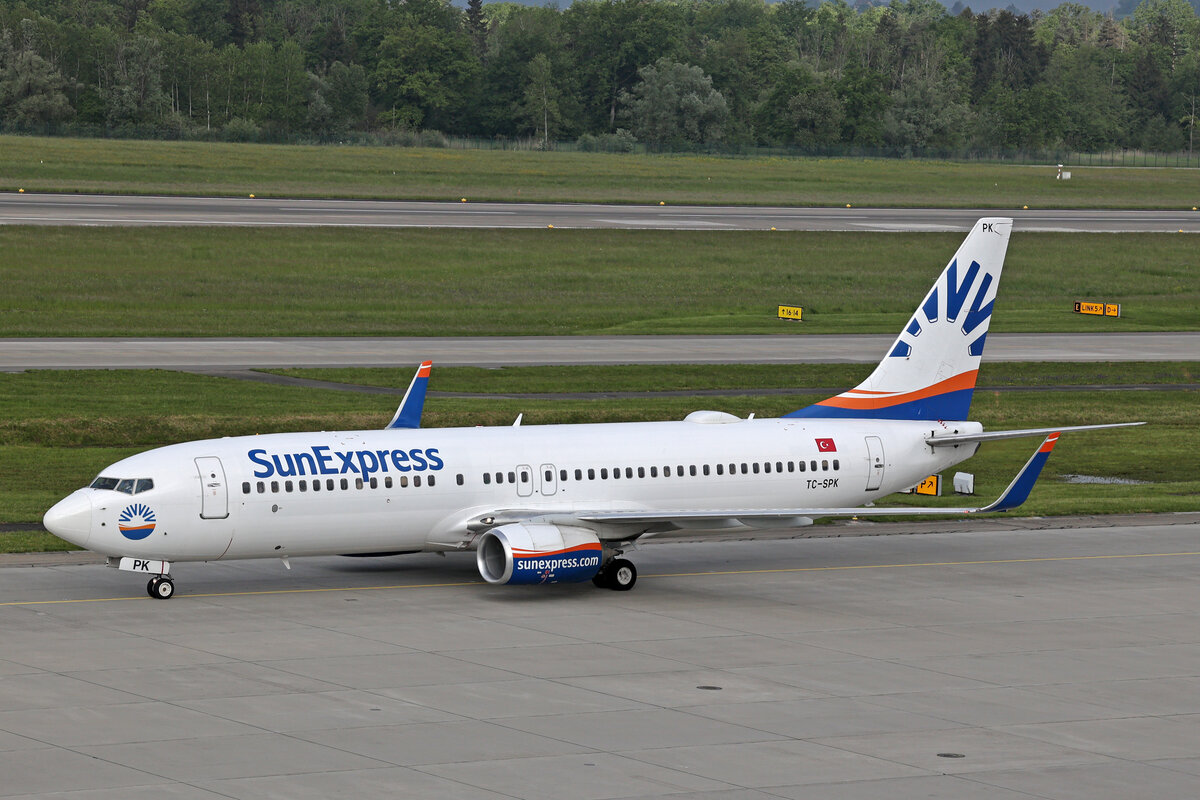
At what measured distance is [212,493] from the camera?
114 feet

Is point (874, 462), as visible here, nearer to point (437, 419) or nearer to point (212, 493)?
point (212, 493)

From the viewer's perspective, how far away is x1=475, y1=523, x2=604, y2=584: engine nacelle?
117 ft

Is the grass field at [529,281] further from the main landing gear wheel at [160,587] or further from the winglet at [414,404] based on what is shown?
the main landing gear wheel at [160,587]

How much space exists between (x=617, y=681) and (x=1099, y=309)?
261 feet

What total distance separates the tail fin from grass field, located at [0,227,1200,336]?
45762 mm

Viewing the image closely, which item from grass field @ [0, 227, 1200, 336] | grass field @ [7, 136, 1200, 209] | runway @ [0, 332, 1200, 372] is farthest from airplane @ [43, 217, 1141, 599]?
grass field @ [7, 136, 1200, 209]

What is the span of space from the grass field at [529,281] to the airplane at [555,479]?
46137 mm

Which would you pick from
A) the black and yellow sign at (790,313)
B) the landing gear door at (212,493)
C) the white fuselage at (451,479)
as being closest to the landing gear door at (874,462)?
the white fuselage at (451,479)

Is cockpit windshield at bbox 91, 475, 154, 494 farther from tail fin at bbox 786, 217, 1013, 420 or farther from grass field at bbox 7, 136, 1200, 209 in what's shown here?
grass field at bbox 7, 136, 1200, 209

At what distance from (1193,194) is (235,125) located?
109m

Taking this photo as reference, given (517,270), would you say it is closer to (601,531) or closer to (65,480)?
(65,480)

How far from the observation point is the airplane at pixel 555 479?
35.0 m

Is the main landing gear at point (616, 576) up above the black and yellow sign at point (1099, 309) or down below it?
below

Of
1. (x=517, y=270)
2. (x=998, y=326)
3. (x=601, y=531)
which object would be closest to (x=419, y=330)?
(x=517, y=270)
